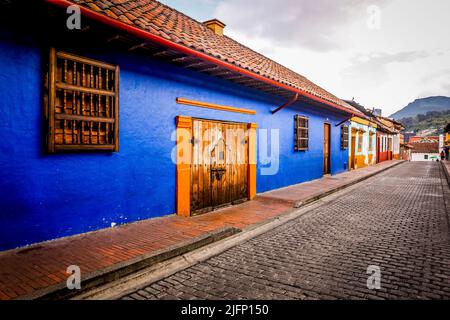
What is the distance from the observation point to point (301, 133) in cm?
1133

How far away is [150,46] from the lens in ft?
16.6

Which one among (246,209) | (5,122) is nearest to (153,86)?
(5,122)

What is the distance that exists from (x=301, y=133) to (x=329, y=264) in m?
8.00

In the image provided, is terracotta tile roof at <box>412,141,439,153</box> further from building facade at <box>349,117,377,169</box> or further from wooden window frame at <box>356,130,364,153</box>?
wooden window frame at <box>356,130,364,153</box>

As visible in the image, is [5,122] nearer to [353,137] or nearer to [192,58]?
[192,58]

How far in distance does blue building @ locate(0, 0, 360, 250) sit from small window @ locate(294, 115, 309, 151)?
3002 millimetres

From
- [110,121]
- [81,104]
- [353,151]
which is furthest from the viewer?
[353,151]

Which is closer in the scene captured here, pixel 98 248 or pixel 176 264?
pixel 176 264

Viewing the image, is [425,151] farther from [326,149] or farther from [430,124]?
[326,149]

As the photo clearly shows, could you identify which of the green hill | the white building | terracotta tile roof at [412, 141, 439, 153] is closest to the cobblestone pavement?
the white building

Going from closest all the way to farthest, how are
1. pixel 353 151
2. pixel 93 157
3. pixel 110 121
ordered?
pixel 93 157 < pixel 110 121 < pixel 353 151

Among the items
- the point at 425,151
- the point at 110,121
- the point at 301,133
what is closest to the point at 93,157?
the point at 110,121

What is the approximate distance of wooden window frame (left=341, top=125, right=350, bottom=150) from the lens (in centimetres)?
1623
